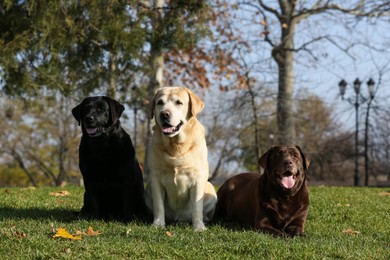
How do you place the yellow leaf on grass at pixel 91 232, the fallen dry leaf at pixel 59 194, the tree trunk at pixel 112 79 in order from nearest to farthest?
the yellow leaf on grass at pixel 91 232, the fallen dry leaf at pixel 59 194, the tree trunk at pixel 112 79

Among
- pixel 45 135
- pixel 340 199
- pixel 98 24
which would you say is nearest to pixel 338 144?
pixel 45 135

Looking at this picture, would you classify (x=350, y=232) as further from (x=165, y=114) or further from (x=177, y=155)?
(x=165, y=114)

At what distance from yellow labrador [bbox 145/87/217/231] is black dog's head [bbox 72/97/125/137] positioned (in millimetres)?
467

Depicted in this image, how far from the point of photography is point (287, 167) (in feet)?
19.0

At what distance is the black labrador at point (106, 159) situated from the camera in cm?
634

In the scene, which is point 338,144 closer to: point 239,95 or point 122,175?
point 239,95

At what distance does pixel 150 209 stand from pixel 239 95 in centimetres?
1842

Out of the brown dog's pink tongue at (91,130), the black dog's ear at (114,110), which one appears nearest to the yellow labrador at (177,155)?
the black dog's ear at (114,110)

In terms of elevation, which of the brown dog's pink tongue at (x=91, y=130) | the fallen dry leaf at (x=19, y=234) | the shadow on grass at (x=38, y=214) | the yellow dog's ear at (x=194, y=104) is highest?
the yellow dog's ear at (x=194, y=104)

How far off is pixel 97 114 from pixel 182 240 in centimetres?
190

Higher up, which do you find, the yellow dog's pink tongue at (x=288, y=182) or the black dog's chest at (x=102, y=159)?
the black dog's chest at (x=102, y=159)

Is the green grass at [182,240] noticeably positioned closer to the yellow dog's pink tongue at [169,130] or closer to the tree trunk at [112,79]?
the yellow dog's pink tongue at [169,130]

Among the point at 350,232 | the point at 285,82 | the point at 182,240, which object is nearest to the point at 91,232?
the point at 182,240

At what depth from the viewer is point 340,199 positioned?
31.6 ft
